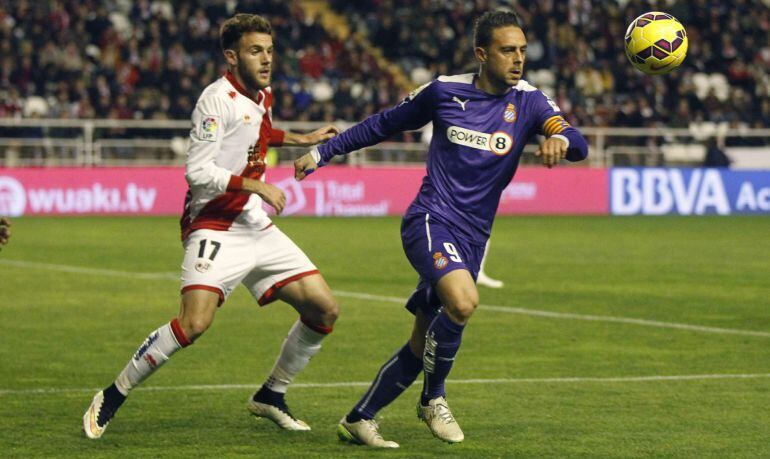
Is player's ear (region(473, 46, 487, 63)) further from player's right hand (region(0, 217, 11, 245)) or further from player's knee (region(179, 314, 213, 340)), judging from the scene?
player's right hand (region(0, 217, 11, 245))

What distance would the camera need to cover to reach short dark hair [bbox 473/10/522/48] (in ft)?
24.1

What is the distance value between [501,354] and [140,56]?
2206cm

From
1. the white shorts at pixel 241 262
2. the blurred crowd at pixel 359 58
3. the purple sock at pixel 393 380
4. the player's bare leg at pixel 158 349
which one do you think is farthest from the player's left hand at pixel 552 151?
the blurred crowd at pixel 359 58

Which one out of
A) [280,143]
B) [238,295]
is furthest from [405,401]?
[238,295]

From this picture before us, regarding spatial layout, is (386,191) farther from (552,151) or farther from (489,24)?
(552,151)

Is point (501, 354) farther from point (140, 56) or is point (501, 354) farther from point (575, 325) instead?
point (140, 56)

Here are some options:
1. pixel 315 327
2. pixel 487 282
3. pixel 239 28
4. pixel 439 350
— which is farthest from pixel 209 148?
pixel 487 282

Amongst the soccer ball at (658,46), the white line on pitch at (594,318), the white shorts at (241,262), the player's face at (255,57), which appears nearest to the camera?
the white shorts at (241,262)

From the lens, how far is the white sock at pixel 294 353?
26.2ft

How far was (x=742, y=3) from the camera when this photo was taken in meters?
38.4

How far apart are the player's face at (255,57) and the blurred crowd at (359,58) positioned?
68.9 feet

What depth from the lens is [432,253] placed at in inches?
283

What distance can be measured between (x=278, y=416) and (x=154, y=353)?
815 millimetres

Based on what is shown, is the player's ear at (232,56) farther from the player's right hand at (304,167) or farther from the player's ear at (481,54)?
the player's ear at (481,54)
